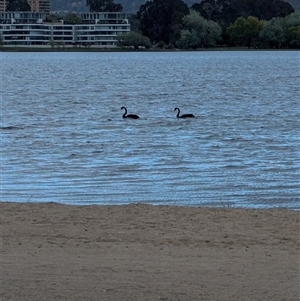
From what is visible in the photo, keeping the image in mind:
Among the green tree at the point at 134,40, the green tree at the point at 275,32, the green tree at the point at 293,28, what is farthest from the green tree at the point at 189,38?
the green tree at the point at 293,28

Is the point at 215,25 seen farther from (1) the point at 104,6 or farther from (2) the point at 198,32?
(1) the point at 104,6

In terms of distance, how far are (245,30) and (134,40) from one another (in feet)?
89.4

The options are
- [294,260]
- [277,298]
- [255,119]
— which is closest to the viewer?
[277,298]

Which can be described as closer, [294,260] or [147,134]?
[294,260]

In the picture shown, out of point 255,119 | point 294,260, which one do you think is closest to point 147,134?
point 255,119

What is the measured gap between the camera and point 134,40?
165750mm

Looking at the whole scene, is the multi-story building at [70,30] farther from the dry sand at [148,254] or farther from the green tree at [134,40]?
the dry sand at [148,254]

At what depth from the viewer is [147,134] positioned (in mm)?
22938

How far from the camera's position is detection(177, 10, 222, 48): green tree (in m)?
143

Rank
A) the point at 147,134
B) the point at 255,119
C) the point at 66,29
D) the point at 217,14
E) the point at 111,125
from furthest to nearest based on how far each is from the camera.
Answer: the point at 66,29, the point at 217,14, the point at 255,119, the point at 111,125, the point at 147,134

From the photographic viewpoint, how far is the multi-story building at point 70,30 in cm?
18800

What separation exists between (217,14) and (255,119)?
138m

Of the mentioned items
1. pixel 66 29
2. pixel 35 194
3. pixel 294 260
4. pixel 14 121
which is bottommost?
pixel 66 29

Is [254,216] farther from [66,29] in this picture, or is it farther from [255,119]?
[66,29]
